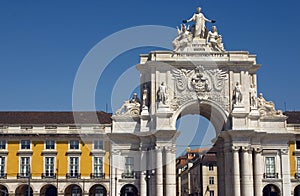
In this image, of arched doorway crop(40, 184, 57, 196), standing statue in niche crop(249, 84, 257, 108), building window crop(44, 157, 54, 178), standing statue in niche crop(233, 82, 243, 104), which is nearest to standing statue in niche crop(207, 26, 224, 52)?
standing statue in niche crop(233, 82, 243, 104)

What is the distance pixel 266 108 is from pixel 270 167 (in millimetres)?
6630

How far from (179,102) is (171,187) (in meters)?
9.39

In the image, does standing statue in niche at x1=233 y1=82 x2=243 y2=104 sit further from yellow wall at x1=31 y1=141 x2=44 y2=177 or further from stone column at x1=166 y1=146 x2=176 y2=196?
yellow wall at x1=31 y1=141 x2=44 y2=177

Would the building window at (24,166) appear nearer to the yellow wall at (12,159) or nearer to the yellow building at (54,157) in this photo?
the yellow building at (54,157)

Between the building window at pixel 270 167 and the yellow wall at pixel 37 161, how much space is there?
25.4 metres

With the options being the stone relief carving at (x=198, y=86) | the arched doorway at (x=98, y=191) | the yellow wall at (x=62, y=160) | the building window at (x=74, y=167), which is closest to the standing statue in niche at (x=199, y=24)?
the stone relief carving at (x=198, y=86)

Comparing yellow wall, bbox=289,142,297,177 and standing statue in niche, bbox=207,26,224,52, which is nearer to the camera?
standing statue in niche, bbox=207,26,224,52

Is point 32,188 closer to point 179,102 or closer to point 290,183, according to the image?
point 179,102

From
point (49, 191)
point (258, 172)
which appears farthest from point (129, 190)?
point (258, 172)

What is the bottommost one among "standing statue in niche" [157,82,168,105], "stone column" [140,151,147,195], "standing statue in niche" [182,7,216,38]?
"stone column" [140,151,147,195]

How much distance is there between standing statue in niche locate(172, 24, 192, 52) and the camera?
2584 inches

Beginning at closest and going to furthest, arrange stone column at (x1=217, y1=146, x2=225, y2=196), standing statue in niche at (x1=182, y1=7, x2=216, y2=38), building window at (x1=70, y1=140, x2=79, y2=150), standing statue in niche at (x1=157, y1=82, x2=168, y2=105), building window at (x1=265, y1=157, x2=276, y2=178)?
standing statue in niche at (x1=157, y1=82, x2=168, y2=105) → stone column at (x1=217, y1=146, x2=225, y2=196) → building window at (x1=265, y1=157, x2=276, y2=178) → standing statue in niche at (x1=182, y1=7, x2=216, y2=38) → building window at (x1=70, y1=140, x2=79, y2=150)

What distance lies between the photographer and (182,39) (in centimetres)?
6588

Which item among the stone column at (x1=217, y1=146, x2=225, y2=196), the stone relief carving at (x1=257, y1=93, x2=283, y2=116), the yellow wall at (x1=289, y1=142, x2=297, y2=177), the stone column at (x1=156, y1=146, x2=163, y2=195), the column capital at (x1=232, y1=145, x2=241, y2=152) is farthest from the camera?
the yellow wall at (x1=289, y1=142, x2=297, y2=177)
